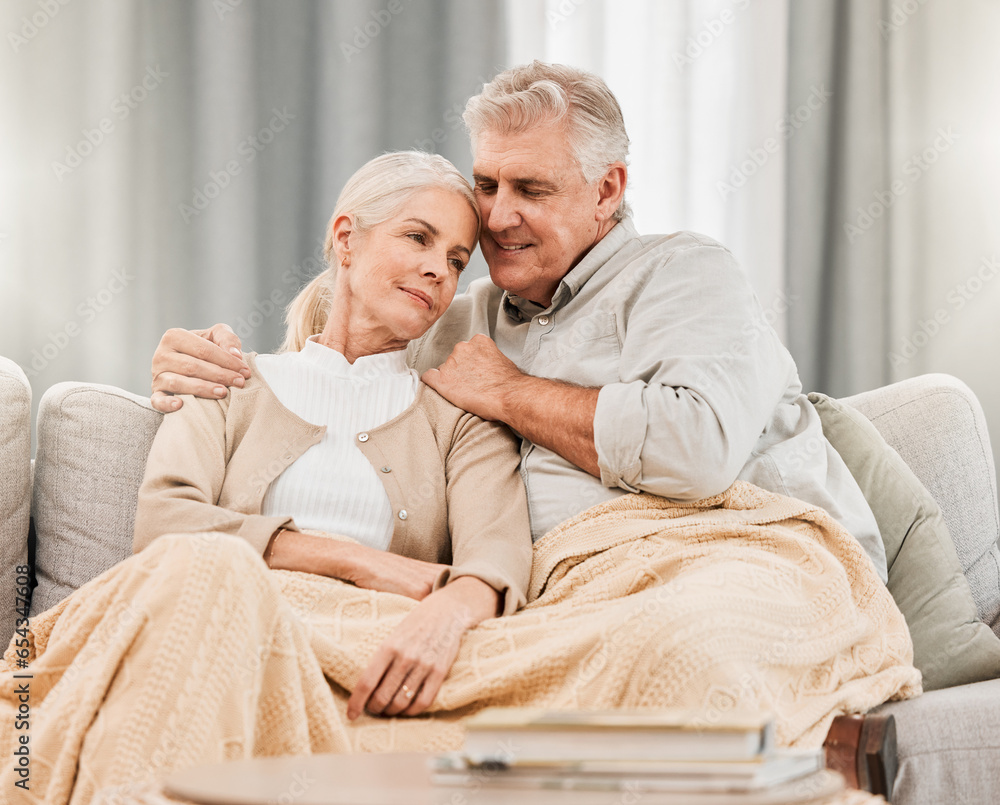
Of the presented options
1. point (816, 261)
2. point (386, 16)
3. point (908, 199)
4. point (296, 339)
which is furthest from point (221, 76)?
point (908, 199)

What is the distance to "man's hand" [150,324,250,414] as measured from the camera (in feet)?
5.63

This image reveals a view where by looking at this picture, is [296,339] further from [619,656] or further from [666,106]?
[666,106]

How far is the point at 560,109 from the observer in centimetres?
186

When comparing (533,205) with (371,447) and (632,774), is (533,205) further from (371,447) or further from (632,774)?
(632,774)

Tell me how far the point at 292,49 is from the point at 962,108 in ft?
6.67

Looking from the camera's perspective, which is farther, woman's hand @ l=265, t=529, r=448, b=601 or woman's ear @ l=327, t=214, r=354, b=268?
woman's ear @ l=327, t=214, r=354, b=268

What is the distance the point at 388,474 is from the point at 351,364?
0.90 feet

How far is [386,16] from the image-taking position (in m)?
2.95

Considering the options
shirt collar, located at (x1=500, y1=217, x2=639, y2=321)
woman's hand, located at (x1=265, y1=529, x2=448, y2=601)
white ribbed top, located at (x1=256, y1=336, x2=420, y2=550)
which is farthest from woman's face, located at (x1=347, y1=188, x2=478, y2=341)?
woman's hand, located at (x1=265, y1=529, x2=448, y2=601)

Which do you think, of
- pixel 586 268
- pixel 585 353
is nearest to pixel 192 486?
pixel 585 353

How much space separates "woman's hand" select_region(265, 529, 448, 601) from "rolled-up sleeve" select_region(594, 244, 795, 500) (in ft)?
1.14

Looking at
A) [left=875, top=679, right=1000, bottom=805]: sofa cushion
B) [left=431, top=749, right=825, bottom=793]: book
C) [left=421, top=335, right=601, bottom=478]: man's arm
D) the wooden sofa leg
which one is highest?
[left=431, top=749, right=825, bottom=793]: book

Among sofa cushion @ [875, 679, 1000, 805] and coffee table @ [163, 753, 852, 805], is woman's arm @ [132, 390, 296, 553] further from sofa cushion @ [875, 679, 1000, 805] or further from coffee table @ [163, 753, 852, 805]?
sofa cushion @ [875, 679, 1000, 805]

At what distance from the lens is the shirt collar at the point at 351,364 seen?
1.80m
